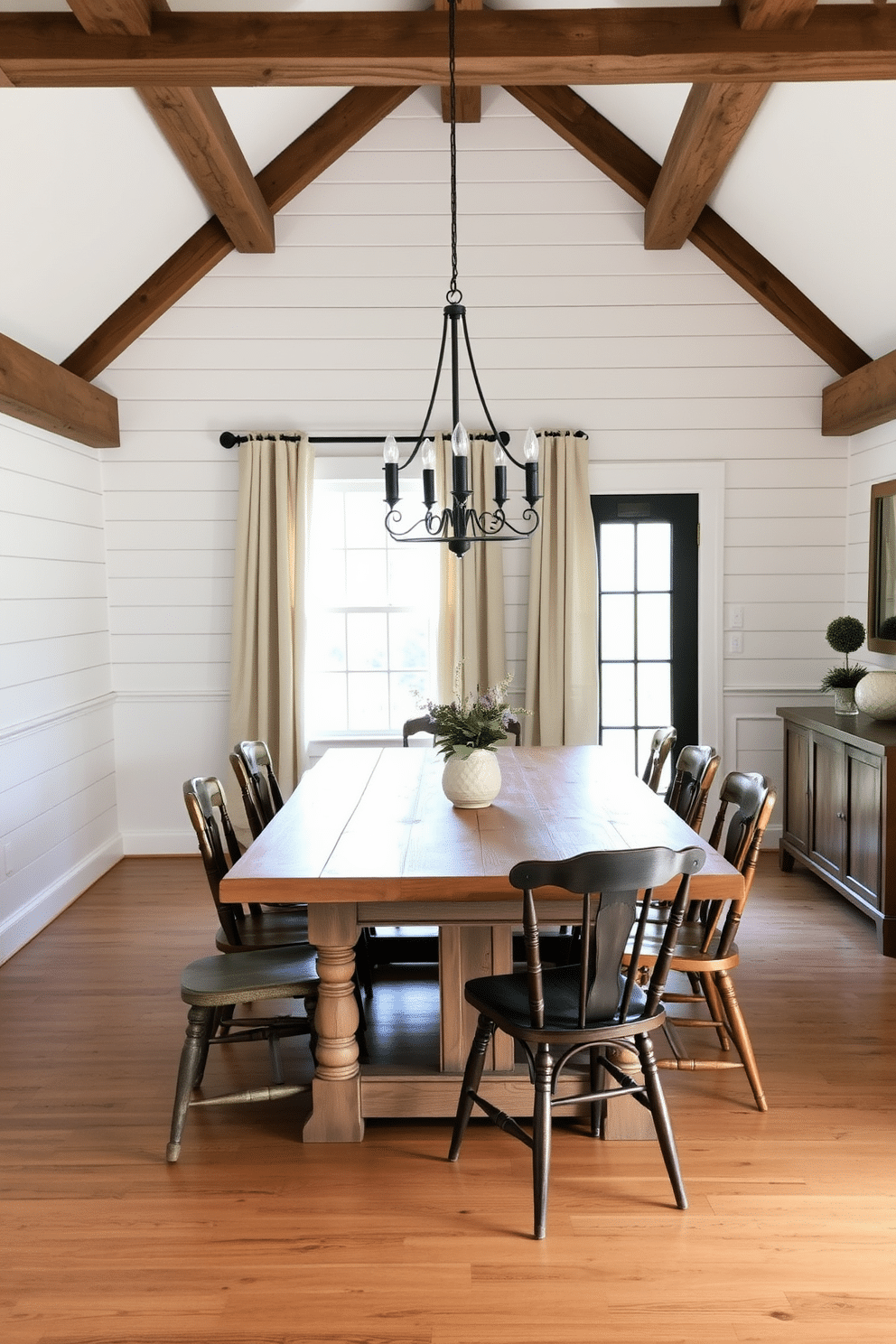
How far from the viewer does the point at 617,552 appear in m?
5.93

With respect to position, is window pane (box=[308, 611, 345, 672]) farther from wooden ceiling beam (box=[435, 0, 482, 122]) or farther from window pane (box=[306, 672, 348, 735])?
wooden ceiling beam (box=[435, 0, 482, 122])

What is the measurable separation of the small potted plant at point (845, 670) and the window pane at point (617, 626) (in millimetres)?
1076

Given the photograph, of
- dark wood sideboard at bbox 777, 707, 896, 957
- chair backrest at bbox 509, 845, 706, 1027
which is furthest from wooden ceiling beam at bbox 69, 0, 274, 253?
dark wood sideboard at bbox 777, 707, 896, 957

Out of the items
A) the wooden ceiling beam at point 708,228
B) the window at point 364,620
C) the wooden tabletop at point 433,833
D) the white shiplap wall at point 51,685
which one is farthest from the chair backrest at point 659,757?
the white shiplap wall at point 51,685

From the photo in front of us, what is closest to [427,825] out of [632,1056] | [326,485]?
[632,1056]

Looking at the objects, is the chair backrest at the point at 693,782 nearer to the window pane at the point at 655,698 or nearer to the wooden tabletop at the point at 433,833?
the wooden tabletop at the point at 433,833

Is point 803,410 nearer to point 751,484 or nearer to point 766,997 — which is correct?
point 751,484

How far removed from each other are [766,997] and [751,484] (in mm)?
2993

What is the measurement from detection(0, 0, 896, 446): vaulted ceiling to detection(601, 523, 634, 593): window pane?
1.21 metres

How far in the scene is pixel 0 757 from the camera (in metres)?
4.51

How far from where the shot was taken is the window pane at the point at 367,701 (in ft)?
19.9

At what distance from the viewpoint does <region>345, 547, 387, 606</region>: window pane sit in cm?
599

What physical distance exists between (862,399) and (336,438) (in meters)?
2.69

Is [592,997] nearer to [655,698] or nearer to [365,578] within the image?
[655,698]
